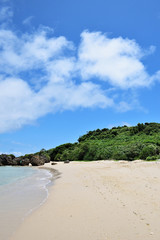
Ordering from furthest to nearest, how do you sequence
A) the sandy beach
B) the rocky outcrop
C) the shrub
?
the rocky outcrop
the shrub
the sandy beach

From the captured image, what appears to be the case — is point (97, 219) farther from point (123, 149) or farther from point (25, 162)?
point (25, 162)

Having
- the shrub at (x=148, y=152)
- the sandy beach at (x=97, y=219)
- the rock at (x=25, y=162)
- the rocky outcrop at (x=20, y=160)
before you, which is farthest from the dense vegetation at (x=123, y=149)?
the sandy beach at (x=97, y=219)

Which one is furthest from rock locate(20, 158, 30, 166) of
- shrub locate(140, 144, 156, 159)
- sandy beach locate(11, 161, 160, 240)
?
sandy beach locate(11, 161, 160, 240)

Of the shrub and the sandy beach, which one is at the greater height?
the shrub

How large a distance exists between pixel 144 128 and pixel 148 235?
52.8 meters

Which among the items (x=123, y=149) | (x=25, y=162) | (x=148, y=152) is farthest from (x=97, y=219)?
(x=25, y=162)

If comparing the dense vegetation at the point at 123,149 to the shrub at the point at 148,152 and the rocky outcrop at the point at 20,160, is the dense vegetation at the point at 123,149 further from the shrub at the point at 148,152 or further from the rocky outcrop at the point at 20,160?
the rocky outcrop at the point at 20,160

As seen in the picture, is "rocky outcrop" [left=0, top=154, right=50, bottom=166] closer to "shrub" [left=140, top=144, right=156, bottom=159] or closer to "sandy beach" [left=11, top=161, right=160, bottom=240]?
"shrub" [left=140, top=144, right=156, bottom=159]

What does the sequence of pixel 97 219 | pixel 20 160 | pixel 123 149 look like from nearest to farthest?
pixel 97 219 → pixel 123 149 → pixel 20 160

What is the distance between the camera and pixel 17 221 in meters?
5.17

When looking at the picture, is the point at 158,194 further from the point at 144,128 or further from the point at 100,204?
the point at 144,128

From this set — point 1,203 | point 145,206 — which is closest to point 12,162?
point 1,203

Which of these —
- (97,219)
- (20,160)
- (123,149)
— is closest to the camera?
(97,219)

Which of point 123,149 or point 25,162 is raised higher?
point 123,149
